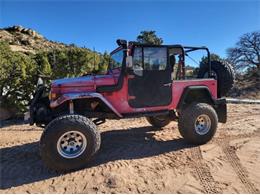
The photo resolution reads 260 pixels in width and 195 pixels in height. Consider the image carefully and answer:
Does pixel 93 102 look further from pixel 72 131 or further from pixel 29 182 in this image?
pixel 29 182

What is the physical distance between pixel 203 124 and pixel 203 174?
1.67 m

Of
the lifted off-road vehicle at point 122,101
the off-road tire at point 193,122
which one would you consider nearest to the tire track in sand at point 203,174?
the off-road tire at point 193,122

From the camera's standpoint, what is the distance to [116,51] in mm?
5152

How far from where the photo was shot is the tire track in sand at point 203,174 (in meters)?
3.30

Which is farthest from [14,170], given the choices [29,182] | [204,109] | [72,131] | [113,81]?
[204,109]

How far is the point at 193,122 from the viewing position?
493cm

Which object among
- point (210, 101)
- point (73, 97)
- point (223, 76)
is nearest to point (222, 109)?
point (210, 101)

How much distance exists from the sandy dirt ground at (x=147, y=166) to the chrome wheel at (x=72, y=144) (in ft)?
1.02

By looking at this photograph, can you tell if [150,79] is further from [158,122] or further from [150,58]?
[158,122]

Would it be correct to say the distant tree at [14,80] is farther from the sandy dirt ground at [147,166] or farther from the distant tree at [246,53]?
the distant tree at [246,53]

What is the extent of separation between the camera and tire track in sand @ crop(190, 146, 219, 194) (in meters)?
3.30

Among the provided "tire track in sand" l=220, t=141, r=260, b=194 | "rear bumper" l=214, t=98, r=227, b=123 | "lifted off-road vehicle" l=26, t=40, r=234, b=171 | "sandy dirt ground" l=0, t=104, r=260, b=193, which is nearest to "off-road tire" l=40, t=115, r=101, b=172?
"lifted off-road vehicle" l=26, t=40, r=234, b=171

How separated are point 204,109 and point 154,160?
5.35 ft

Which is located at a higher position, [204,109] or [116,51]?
[116,51]
